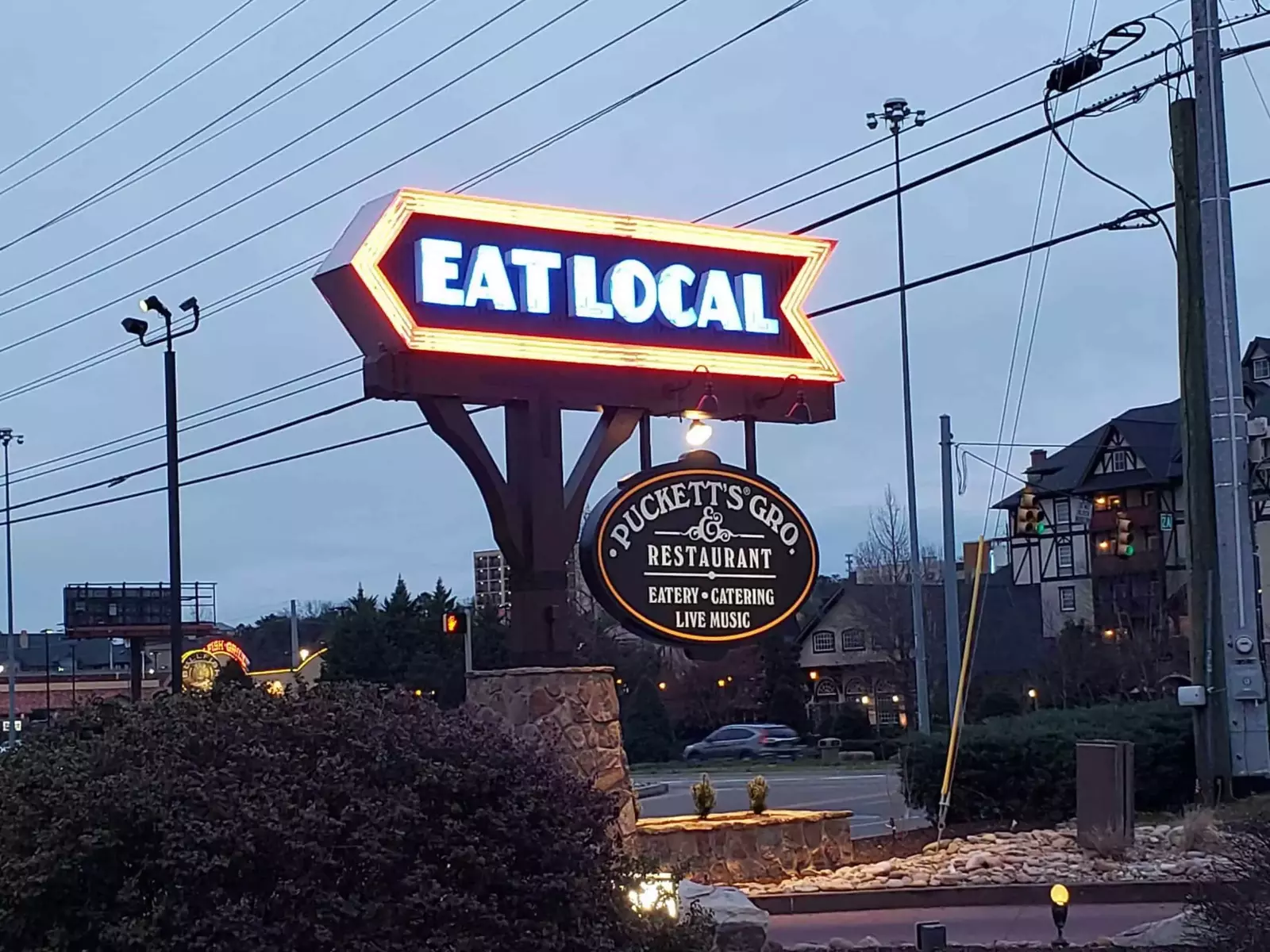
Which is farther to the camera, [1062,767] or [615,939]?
[1062,767]

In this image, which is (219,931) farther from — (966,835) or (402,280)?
(966,835)

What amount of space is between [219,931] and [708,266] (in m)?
7.92

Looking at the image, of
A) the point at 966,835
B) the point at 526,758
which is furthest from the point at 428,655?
the point at 526,758

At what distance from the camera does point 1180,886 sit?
44.6ft

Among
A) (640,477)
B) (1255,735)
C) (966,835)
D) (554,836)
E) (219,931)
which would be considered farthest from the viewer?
(966,835)

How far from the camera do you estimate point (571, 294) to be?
12.9 m

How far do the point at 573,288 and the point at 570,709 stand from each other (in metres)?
3.33

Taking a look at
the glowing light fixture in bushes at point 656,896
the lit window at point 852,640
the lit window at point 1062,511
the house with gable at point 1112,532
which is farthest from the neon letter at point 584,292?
the lit window at point 852,640

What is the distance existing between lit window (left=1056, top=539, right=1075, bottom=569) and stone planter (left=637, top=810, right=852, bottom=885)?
159ft

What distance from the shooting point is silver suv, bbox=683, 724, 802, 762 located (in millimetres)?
50719

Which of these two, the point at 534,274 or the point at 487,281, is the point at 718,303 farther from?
the point at 487,281

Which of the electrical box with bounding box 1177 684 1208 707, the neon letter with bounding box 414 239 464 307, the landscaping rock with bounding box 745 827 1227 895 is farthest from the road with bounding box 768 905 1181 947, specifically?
the neon letter with bounding box 414 239 464 307

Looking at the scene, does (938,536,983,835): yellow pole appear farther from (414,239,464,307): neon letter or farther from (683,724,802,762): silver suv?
(683,724,802,762): silver suv

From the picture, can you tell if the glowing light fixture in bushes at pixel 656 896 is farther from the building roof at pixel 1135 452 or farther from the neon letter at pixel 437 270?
the building roof at pixel 1135 452
